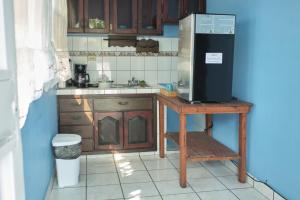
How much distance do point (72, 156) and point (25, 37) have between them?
5.34ft

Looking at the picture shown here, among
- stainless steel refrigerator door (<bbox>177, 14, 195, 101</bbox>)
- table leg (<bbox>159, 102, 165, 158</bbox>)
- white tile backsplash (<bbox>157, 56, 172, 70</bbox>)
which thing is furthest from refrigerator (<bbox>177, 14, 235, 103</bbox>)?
white tile backsplash (<bbox>157, 56, 172, 70</bbox>)

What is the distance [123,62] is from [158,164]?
4.54 feet

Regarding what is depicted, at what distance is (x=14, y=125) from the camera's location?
95 cm

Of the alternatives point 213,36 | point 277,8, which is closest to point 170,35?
point 213,36

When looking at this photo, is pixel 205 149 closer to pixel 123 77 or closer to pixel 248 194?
pixel 248 194

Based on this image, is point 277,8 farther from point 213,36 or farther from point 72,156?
point 72,156

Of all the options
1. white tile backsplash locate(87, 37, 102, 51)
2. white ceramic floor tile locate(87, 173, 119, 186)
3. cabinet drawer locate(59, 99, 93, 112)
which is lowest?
white ceramic floor tile locate(87, 173, 119, 186)

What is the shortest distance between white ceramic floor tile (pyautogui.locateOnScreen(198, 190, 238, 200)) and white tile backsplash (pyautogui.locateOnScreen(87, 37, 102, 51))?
2179mm

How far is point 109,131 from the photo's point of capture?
3.42 metres

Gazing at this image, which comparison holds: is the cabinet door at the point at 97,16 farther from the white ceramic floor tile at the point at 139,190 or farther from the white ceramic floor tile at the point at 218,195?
the white ceramic floor tile at the point at 218,195

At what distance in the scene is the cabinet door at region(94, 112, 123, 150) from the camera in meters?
3.38

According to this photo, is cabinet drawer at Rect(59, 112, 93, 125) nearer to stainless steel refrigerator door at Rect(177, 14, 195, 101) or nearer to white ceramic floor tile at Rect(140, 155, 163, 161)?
white ceramic floor tile at Rect(140, 155, 163, 161)

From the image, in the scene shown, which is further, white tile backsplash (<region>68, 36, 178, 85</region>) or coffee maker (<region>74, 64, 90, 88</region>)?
white tile backsplash (<region>68, 36, 178, 85</region>)

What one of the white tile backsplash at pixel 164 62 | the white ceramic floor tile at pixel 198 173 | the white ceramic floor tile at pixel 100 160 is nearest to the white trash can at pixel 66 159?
the white ceramic floor tile at pixel 100 160
